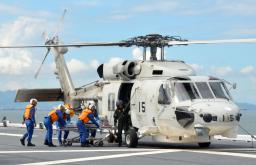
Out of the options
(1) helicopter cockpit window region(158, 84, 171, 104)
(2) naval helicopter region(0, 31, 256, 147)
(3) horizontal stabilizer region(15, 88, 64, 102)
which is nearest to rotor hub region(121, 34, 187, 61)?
(2) naval helicopter region(0, 31, 256, 147)

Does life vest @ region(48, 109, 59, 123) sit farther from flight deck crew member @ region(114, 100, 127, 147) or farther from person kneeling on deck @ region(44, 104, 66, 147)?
flight deck crew member @ region(114, 100, 127, 147)

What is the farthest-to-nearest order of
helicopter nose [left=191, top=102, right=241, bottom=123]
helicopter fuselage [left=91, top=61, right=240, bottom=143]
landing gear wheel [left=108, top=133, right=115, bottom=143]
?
1. landing gear wheel [left=108, top=133, right=115, bottom=143]
2. helicopter fuselage [left=91, top=61, right=240, bottom=143]
3. helicopter nose [left=191, top=102, right=241, bottom=123]

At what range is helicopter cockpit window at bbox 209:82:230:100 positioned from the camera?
722 inches

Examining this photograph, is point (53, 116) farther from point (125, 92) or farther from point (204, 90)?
point (204, 90)

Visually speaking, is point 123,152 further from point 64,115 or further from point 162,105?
point 64,115

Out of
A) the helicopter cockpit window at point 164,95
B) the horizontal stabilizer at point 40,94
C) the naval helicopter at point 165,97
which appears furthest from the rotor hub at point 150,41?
the horizontal stabilizer at point 40,94

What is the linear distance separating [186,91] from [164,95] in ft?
2.60

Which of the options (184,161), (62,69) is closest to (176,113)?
(184,161)

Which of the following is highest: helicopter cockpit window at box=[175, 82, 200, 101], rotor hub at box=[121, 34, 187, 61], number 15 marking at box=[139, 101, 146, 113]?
rotor hub at box=[121, 34, 187, 61]

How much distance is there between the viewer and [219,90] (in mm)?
18484

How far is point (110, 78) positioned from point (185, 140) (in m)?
4.38

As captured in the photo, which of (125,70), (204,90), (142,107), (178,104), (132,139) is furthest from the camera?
(125,70)

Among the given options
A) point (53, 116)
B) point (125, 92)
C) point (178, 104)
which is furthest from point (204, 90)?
point (53, 116)

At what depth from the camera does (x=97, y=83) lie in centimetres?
2264
